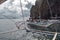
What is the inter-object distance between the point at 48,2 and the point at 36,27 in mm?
5473

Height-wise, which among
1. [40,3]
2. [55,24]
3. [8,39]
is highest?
[40,3]

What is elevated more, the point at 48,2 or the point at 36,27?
the point at 48,2

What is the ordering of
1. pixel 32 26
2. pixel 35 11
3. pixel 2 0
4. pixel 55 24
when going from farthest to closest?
pixel 35 11
pixel 32 26
pixel 55 24
pixel 2 0

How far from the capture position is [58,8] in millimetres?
20391

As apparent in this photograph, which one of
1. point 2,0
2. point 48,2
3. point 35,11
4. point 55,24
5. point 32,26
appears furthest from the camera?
point 35,11

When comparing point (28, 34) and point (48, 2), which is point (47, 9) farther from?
point (28, 34)

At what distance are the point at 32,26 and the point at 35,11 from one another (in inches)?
235

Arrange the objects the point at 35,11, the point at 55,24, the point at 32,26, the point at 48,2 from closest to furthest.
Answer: the point at 55,24
the point at 32,26
the point at 48,2
the point at 35,11

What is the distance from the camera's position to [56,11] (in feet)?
67.2

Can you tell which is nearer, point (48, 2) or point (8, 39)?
point (8, 39)

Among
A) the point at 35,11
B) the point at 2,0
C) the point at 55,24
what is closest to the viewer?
the point at 2,0

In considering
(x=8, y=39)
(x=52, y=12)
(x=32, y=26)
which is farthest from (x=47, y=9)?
(x=8, y=39)

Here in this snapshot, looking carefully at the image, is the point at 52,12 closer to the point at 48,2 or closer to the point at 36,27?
the point at 48,2

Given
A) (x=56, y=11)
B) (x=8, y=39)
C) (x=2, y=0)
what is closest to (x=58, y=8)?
(x=56, y=11)
